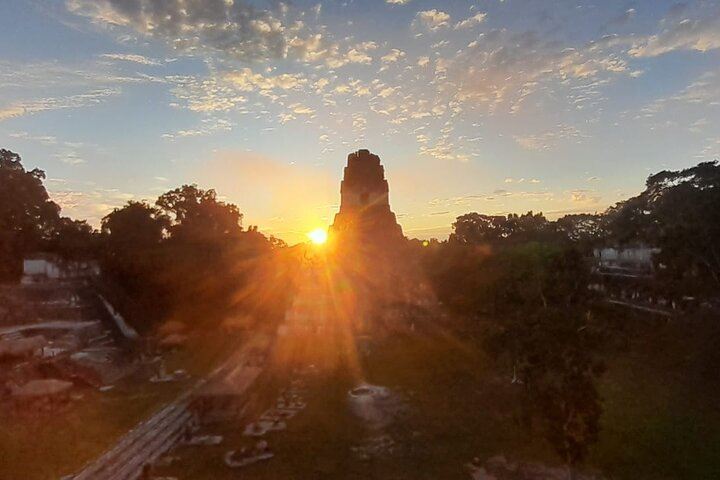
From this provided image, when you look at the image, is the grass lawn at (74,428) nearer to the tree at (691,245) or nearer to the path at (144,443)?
the path at (144,443)

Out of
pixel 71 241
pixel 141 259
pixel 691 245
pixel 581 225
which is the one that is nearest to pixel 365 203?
pixel 141 259

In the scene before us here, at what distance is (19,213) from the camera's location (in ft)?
133

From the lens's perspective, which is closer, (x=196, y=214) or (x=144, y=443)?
(x=144, y=443)

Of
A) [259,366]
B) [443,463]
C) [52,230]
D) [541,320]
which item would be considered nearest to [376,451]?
[443,463]

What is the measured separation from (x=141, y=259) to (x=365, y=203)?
1728 cm

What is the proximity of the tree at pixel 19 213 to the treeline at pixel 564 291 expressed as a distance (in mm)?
29516

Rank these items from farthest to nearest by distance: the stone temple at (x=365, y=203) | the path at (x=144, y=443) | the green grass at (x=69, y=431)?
the stone temple at (x=365, y=203) < the green grass at (x=69, y=431) < the path at (x=144, y=443)

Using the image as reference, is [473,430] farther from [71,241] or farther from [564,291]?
[71,241]

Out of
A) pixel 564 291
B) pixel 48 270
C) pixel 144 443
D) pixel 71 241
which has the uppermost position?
pixel 71 241

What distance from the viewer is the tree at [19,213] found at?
38.1 m

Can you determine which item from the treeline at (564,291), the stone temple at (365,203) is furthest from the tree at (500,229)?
the stone temple at (365,203)

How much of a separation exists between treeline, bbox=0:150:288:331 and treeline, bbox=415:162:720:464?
49.3ft

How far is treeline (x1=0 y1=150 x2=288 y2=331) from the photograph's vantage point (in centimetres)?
3972

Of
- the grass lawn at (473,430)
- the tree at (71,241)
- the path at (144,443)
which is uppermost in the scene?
the tree at (71,241)
